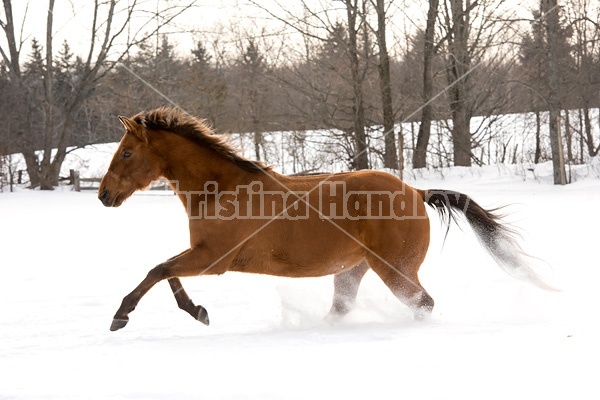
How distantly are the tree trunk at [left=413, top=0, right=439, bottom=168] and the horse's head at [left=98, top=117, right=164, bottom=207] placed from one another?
1768 cm

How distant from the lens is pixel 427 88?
73.9 feet

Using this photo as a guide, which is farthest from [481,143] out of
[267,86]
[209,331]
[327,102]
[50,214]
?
[209,331]

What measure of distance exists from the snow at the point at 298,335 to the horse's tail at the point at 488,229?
29 cm

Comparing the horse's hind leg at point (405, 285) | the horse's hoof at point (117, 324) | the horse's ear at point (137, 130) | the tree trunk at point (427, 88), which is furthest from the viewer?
the tree trunk at point (427, 88)

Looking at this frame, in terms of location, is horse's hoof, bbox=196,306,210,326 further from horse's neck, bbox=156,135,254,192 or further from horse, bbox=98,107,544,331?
horse's neck, bbox=156,135,254,192

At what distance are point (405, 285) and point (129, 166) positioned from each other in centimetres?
235

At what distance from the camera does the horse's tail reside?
5.30 m

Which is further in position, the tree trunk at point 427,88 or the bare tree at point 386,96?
the tree trunk at point 427,88

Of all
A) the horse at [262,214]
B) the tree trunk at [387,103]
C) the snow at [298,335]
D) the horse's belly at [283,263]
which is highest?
the tree trunk at [387,103]

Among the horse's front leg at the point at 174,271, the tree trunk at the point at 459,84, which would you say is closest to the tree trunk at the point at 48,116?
the tree trunk at the point at 459,84

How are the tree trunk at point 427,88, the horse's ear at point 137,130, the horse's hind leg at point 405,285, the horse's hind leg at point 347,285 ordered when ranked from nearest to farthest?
the horse's hind leg at point 405,285, the horse's ear at point 137,130, the horse's hind leg at point 347,285, the tree trunk at point 427,88

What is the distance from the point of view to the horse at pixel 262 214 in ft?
15.2

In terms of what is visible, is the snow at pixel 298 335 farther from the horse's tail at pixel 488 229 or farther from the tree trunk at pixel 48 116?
the tree trunk at pixel 48 116

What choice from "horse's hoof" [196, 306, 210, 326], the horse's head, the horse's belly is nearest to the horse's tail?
the horse's belly
